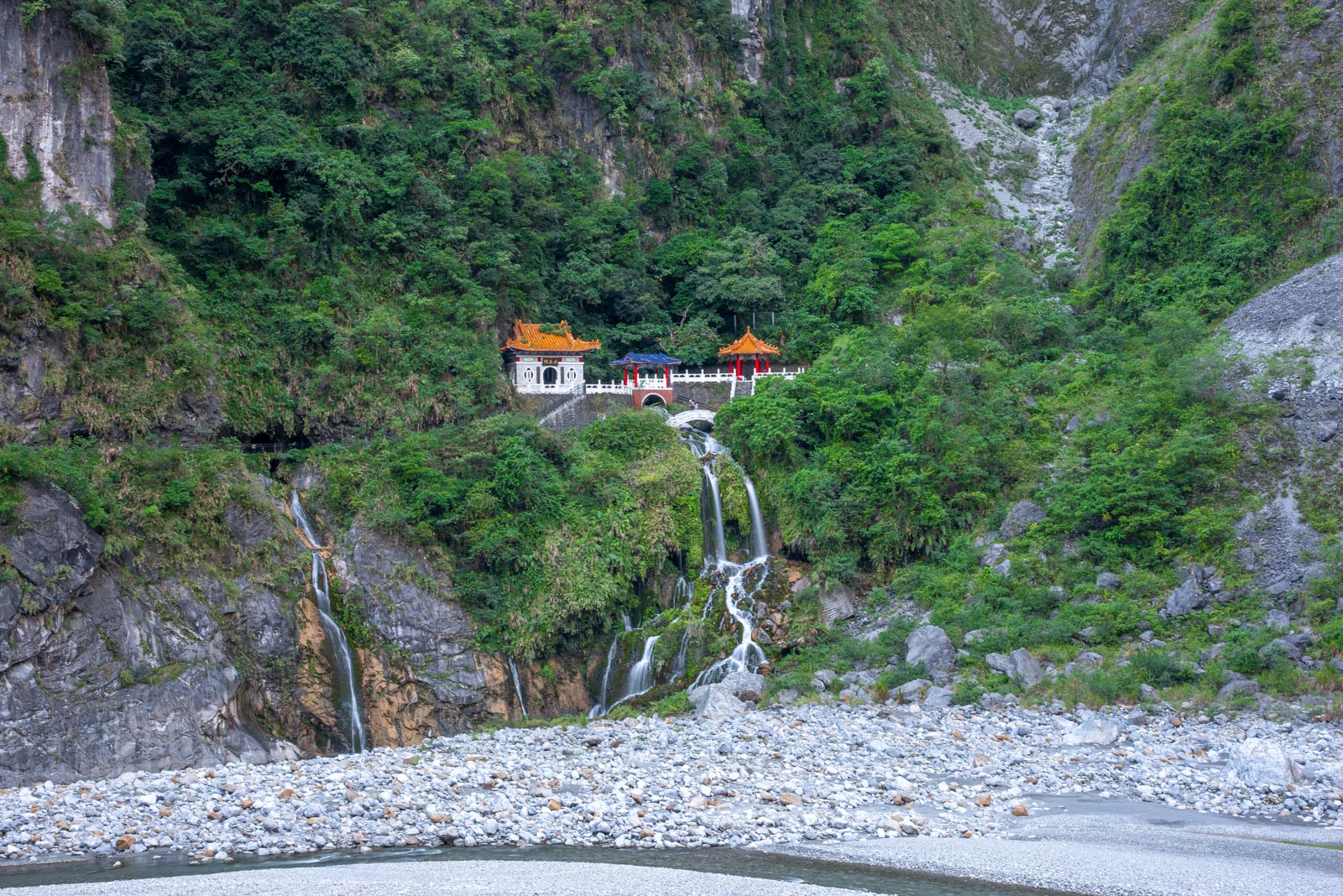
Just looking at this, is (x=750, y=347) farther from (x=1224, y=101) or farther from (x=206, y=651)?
(x=206, y=651)

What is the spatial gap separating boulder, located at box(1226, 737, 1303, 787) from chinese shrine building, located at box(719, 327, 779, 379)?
23125 mm

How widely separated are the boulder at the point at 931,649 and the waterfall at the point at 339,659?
13067 millimetres

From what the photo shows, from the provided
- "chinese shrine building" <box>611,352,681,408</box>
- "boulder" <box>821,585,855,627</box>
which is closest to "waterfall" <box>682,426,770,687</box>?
"boulder" <box>821,585,855,627</box>

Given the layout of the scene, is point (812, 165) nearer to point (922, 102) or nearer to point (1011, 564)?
point (922, 102)

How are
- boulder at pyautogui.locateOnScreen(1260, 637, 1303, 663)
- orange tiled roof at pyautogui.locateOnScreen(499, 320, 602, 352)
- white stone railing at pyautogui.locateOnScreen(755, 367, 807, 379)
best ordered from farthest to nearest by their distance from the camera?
orange tiled roof at pyautogui.locateOnScreen(499, 320, 602, 352) → white stone railing at pyautogui.locateOnScreen(755, 367, 807, 379) → boulder at pyautogui.locateOnScreen(1260, 637, 1303, 663)

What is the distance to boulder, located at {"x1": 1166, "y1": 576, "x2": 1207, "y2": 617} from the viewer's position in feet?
79.9

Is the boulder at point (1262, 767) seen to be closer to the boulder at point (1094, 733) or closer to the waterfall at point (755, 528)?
the boulder at point (1094, 733)

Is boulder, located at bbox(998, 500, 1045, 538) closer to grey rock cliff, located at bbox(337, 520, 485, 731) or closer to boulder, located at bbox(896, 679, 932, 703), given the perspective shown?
boulder, located at bbox(896, 679, 932, 703)

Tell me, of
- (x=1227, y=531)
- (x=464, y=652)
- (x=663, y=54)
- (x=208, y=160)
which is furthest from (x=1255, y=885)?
(x=663, y=54)

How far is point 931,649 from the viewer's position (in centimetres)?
Answer: 2498

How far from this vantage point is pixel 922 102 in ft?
179

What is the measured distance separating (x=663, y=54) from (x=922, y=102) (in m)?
14.8

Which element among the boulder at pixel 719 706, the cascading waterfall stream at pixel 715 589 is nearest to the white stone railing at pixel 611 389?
the cascading waterfall stream at pixel 715 589

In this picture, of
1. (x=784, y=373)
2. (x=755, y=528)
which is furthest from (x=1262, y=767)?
(x=784, y=373)
